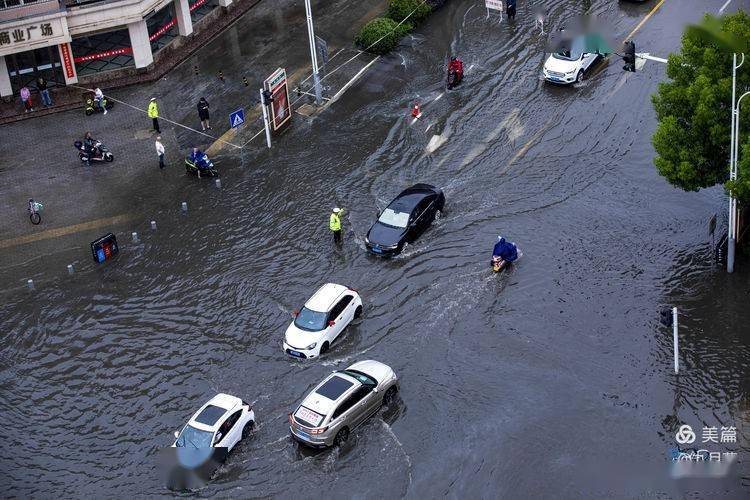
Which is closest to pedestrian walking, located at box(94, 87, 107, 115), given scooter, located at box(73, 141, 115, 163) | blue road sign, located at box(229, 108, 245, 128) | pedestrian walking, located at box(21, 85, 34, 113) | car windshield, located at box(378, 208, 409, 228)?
pedestrian walking, located at box(21, 85, 34, 113)

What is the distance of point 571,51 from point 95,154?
22743 mm

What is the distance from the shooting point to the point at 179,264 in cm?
4081

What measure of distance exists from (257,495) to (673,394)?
1337cm

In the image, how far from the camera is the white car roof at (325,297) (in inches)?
1420

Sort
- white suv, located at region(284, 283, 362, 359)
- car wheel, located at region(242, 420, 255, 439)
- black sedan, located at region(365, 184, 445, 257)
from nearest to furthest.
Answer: car wheel, located at region(242, 420, 255, 439) < white suv, located at region(284, 283, 362, 359) < black sedan, located at region(365, 184, 445, 257)

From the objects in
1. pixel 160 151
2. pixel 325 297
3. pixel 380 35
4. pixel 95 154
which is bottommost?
pixel 325 297

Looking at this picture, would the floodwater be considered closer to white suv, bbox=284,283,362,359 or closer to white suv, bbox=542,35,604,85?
white suv, bbox=284,283,362,359

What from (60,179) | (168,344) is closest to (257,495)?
(168,344)

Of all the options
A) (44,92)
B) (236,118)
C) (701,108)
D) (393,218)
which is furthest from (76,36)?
(701,108)

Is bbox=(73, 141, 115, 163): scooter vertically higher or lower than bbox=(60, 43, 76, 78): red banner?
lower

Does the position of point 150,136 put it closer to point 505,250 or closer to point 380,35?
point 380,35

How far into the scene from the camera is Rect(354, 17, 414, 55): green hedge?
5325cm

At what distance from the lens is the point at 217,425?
3161cm

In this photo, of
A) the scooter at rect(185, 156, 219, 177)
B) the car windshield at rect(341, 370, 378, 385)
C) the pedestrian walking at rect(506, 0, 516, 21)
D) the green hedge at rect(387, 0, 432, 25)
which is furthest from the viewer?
the pedestrian walking at rect(506, 0, 516, 21)
